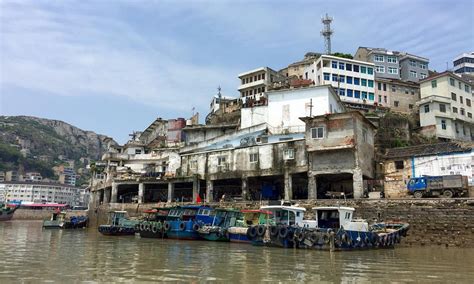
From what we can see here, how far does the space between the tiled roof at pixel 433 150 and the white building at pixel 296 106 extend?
844 centimetres

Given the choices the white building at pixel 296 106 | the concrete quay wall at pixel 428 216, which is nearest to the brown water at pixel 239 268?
the concrete quay wall at pixel 428 216

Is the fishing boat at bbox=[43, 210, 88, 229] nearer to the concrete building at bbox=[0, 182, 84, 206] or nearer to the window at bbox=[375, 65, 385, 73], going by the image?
the window at bbox=[375, 65, 385, 73]

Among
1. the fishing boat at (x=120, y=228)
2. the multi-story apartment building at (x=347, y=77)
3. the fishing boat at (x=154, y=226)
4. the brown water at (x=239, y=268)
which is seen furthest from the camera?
the multi-story apartment building at (x=347, y=77)

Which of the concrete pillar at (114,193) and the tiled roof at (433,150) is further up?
the tiled roof at (433,150)

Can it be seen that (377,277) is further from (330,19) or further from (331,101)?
(330,19)

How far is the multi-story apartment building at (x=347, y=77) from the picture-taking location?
193 feet

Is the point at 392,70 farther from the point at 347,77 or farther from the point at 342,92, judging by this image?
the point at 342,92

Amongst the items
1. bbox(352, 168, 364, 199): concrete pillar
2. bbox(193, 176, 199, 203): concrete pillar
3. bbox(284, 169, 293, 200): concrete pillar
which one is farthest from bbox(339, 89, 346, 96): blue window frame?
bbox(352, 168, 364, 199): concrete pillar

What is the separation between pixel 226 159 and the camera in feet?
131

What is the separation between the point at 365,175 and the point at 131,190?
Answer: 32548 millimetres

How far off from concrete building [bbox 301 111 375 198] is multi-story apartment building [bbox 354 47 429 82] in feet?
116

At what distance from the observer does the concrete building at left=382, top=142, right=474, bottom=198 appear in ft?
104

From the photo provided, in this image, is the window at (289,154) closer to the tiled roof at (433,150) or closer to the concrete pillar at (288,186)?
the concrete pillar at (288,186)

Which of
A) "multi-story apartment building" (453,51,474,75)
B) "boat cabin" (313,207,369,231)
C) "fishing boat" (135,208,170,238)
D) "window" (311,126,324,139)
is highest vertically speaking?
"multi-story apartment building" (453,51,474,75)
